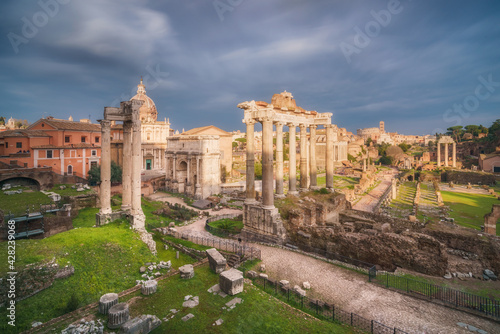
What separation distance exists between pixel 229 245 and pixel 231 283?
678cm

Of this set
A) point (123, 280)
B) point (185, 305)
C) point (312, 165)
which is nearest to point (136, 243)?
point (123, 280)

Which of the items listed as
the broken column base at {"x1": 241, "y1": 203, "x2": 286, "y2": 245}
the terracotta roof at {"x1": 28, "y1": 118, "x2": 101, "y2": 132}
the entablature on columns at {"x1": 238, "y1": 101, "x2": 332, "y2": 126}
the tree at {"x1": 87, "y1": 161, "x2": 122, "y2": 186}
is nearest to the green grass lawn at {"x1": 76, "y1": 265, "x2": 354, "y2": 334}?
the broken column base at {"x1": 241, "y1": 203, "x2": 286, "y2": 245}

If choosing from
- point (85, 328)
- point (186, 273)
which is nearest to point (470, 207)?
point (186, 273)

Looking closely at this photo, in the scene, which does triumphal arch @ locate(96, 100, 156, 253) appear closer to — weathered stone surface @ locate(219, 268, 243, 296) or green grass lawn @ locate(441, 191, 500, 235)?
weathered stone surface @ locate(219, 268, 243, 296)

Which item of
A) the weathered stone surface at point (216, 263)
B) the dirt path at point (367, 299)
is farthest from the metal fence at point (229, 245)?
the weathered stone surface at point (216, 263)

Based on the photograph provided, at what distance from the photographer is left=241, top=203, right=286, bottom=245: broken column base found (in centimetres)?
1541

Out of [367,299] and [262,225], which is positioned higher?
[262,225]

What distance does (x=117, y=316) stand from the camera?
697 centimetres

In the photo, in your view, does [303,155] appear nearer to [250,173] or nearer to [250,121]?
[250,173]

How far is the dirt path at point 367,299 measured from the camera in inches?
313

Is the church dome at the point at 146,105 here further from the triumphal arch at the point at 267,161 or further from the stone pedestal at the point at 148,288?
the stone pedestal at the point at 148,288

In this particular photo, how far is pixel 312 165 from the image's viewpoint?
22.0m

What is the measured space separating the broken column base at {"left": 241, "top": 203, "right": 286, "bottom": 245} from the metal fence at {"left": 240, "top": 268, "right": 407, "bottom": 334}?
475 cm

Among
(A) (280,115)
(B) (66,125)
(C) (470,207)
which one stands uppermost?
(B) (66,125)
